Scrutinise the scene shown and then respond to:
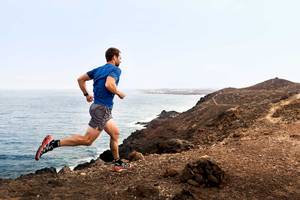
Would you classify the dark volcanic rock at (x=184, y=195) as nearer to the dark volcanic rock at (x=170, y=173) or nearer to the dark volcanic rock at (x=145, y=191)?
the dark volcanic rock at (x=145, y=191)

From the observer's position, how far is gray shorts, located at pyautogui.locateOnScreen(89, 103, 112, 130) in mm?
9031

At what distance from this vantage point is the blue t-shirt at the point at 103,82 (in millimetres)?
9000

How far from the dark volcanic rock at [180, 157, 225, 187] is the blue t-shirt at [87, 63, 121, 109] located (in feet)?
6.80

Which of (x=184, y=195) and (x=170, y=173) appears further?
(x=170, y=173)

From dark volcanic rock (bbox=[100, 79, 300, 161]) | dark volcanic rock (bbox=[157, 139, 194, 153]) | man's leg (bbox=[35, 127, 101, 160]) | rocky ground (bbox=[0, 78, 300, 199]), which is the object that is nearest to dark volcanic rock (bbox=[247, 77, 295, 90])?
dark volcanic rock (bbox=[100, 79, 300, 161])

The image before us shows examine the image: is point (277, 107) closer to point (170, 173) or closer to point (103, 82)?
point (170, 173)

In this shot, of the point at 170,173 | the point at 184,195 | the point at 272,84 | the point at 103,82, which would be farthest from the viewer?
the point at 272,84

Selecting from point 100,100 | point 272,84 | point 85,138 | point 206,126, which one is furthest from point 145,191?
point 272,84

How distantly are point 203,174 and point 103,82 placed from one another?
269cm

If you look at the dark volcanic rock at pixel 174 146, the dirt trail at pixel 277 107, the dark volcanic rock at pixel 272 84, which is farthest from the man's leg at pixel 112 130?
the dark volcanic rock at pixel 272 84

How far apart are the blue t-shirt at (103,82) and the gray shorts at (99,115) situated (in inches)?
3.7

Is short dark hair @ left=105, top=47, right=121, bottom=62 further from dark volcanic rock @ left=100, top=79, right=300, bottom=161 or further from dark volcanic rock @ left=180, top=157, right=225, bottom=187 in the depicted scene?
dark volcanic rock @ left=100, top=79, right=300, bottom=161

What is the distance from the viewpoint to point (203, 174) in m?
9.11

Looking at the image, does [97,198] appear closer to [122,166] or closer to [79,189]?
[79,189]
